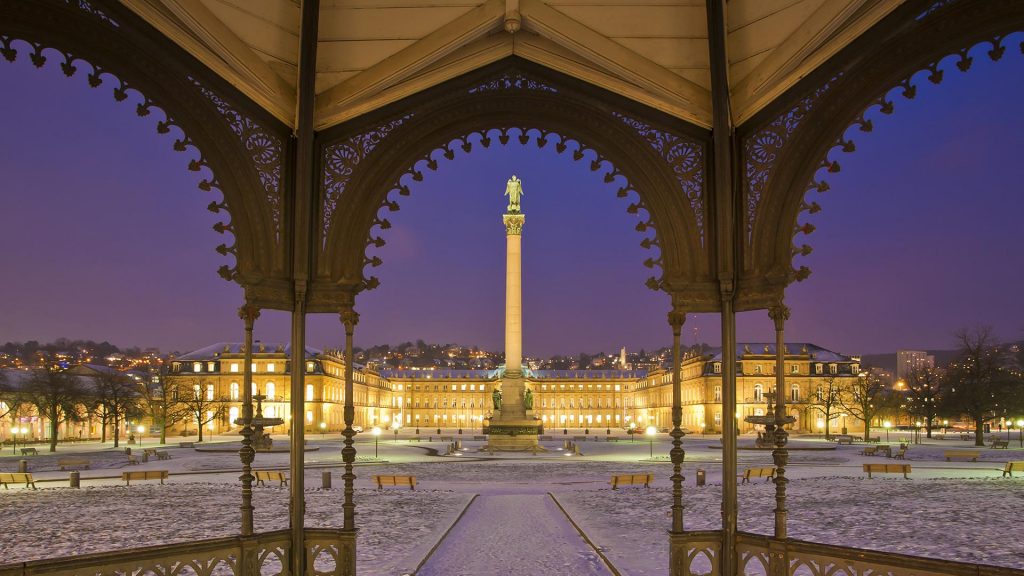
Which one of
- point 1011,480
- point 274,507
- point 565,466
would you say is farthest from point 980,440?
point 274,507

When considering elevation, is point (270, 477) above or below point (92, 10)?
below

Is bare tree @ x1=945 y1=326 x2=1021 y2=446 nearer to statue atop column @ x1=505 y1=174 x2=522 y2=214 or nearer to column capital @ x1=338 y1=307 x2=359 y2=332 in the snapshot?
statue atop column @ x1=505 y1=174 x2=522 y2=214

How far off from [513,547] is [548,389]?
131 meters

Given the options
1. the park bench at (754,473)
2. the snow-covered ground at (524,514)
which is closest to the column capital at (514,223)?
the snow-covered ground at (524,514)

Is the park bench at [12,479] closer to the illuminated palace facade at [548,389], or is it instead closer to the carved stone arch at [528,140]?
the carved stone arch at [528,140]

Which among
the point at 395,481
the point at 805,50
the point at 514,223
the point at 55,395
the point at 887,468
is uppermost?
the point at 514,223

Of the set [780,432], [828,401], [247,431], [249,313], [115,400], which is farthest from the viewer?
[828,401]

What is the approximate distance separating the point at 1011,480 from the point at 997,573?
23.6 metres

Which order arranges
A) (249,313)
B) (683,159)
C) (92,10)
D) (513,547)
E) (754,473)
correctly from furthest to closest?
(754,473) → (513,547) → (683,159) → (249,313) → (92,10)

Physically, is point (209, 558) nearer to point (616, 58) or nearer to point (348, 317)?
point (348, 317)

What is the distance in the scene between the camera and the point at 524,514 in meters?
16.7

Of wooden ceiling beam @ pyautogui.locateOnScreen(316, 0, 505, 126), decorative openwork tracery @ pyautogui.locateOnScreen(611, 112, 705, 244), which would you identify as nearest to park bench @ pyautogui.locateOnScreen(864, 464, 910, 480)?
decorative openwork tracery @ pyautogui.locateOnScreen(611, 112, 705, 244)

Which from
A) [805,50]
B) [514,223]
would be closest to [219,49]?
[805,50]

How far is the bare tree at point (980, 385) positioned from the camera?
2005 inches
